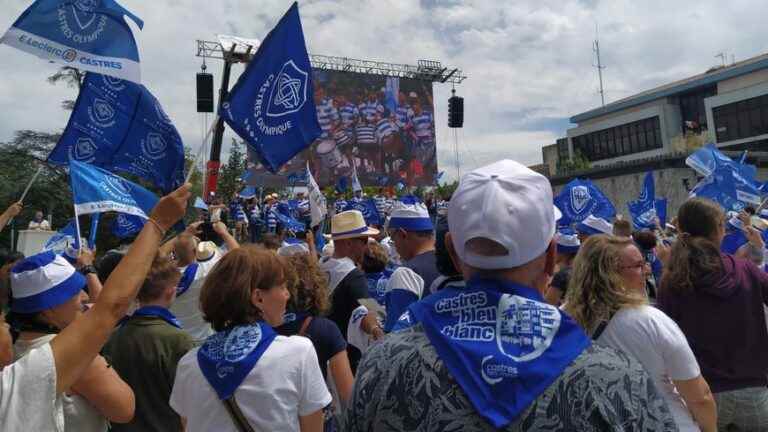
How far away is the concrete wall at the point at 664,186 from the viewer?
23859mm

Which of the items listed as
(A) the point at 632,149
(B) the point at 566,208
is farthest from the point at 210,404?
(A) the point at 632,149

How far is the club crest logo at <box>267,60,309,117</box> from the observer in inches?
199

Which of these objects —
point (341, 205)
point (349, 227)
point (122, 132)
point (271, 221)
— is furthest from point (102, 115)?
point (271, 221)

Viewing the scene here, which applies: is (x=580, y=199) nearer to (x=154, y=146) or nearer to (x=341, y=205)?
(x=341, y=205)

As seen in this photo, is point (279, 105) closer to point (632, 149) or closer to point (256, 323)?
point (256, 323)

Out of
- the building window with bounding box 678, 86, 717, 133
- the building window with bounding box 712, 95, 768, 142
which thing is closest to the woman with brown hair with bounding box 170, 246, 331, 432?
the building window with bounding box 712, 95, 768, 142

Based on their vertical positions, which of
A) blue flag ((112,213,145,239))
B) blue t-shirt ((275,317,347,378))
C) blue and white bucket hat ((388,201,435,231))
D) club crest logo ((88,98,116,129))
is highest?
club crest logo ((88,98,116,129))

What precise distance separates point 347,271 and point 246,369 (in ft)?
6.99

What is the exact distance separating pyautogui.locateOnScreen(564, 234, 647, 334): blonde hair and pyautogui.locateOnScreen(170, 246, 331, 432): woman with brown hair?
1.22m

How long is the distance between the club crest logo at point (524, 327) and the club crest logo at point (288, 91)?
4138 millimetres

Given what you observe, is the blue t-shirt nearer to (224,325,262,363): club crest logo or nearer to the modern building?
(224,325,262,363): club crest logo

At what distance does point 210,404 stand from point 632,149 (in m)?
59.7

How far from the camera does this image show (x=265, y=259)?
244cm

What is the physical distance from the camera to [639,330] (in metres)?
2.42
